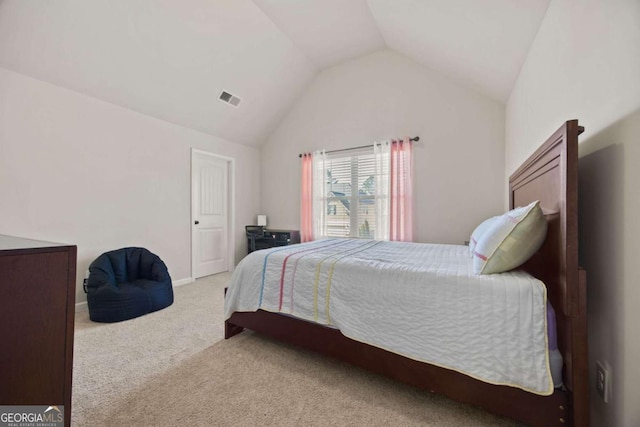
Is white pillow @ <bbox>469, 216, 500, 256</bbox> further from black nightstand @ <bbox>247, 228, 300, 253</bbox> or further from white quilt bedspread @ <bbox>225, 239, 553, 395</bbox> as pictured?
black nightstand @ <bbox>247, 228, 300, 253</bbox>

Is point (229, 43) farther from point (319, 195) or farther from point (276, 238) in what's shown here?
point (276, 238)

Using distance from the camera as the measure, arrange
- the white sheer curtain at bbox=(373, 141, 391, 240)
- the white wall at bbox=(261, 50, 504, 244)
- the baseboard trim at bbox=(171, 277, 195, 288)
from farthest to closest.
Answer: the white sheer curtain at bbox=(373, 141, 391, 240), the baseboard trim at bbox=(171, 277, 195, 288), the white wall at bbox=(261, 50, 504, 244)

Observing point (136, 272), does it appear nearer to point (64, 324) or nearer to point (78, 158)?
point (78, 158)

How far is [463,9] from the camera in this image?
1.92m

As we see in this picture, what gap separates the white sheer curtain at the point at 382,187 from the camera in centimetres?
369

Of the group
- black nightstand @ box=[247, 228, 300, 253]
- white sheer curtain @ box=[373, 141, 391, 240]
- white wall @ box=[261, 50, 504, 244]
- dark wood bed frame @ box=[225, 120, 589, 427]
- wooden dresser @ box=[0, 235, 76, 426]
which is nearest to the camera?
wooden dresser @ box=[0, 235, 76, 426]

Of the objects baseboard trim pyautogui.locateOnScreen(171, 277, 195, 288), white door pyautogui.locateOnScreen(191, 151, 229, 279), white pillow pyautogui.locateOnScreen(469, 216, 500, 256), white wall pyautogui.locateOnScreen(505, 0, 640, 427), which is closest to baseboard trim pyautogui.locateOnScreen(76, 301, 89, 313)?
baseboard trim pyautogui.locateOnScreen(171, 277, 195, 288)

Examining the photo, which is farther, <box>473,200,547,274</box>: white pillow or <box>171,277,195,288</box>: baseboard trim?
<box>171,277,195,288</box>: baseboard trim

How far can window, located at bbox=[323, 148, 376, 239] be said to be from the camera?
3906 millimetres
